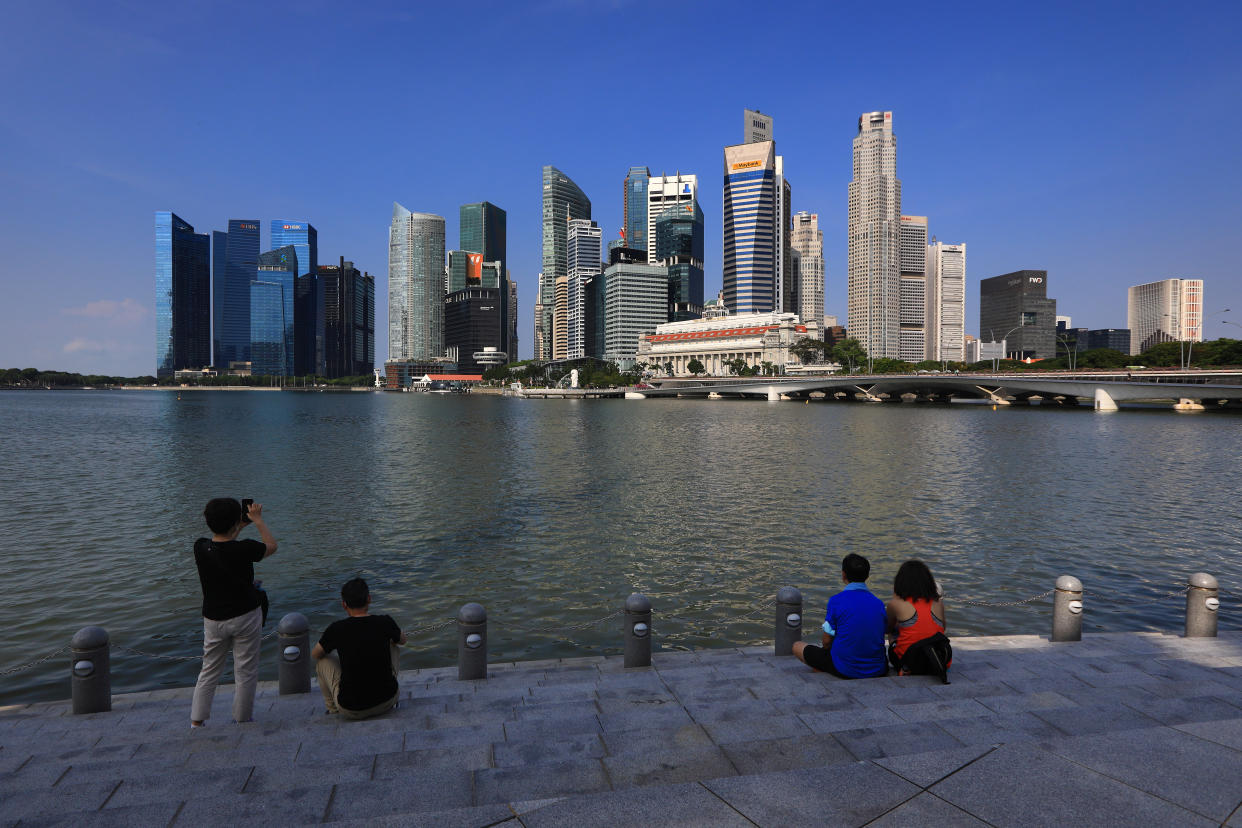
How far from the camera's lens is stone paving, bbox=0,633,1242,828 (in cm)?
481

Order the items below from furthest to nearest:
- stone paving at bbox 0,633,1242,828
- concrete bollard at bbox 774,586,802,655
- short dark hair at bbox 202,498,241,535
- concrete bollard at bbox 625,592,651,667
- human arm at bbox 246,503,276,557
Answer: concrete bollard at bbox 774,586,802,655
concrete bollard at bbox 625,592,651,667
human arm at bbox 246,503,276,557
short dark hair at bbox 202,498,241,535
stone paving at bbox 0,633,1242,828

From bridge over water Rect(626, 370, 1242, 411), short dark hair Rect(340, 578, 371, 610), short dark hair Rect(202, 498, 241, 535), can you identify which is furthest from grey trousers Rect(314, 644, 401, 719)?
bridge over water Rect(626, 370, 1242, 411)

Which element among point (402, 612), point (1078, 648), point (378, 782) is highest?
point (378, 782)

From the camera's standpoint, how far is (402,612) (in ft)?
51.2

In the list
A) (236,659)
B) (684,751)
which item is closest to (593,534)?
(236,659)

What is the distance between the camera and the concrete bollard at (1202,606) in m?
10.9

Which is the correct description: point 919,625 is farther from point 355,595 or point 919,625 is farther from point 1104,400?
point 1104,400

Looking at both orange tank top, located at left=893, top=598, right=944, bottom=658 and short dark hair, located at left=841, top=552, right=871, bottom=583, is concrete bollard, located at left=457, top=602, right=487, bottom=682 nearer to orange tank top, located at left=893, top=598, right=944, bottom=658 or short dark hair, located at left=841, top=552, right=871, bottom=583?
short dark hair, located at left=841, top=552, right=871, bottom=583

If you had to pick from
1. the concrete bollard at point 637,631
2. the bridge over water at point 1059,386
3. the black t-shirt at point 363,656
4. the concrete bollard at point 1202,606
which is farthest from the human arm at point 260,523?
the bridge over water at point 1059,386

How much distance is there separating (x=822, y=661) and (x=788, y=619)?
42.6 inches

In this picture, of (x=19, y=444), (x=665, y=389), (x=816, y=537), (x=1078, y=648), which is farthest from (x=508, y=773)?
(x=665, y=389)

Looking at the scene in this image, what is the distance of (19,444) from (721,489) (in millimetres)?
64567

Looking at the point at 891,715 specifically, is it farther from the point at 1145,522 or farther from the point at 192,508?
the point at 192,508

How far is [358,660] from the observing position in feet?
24.2
